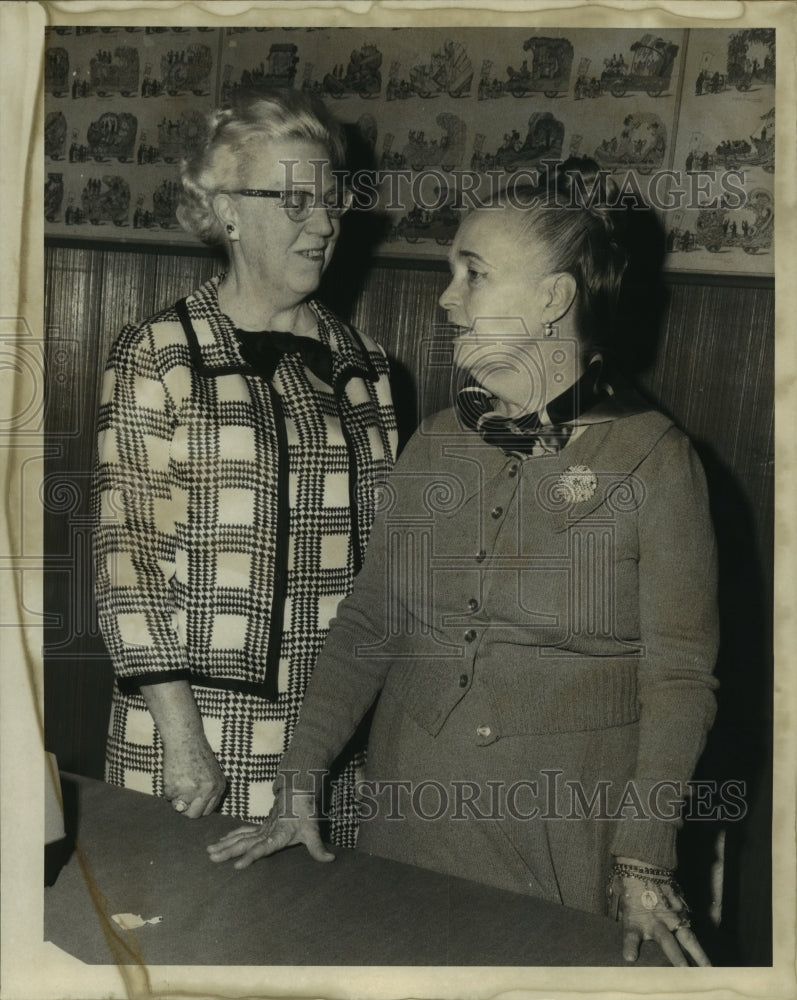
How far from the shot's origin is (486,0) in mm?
1490

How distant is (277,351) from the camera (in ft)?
4.95

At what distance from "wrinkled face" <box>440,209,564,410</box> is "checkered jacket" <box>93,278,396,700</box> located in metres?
0.25

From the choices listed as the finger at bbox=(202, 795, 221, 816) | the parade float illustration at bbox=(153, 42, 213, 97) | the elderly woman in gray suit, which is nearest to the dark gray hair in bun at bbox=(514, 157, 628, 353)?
the elderly woman in gray suit

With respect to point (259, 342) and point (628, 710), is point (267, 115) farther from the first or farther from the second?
point (628, 710)

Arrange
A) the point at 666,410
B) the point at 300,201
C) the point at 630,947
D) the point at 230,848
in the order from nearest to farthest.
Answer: the point at 630,947, the point at 230,848, the point at 300,201, the point at 666,410

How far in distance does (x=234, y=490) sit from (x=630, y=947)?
80cm

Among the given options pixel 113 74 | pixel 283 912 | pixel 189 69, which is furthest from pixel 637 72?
pixel 283 912

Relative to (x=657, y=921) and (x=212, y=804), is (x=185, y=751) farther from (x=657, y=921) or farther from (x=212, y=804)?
(x=657, y=921)

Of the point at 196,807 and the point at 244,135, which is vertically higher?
the point at 244,135

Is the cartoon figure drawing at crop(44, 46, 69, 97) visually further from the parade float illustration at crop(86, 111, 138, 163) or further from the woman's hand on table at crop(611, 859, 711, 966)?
the woman's hand on table at crop(611, 859, 711, 966)

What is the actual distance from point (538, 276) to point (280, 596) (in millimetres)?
582

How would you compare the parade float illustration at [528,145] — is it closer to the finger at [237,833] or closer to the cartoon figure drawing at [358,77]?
the cartoon figure drawing at [358,77]

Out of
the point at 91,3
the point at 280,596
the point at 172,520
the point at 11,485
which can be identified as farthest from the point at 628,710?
the point at 91,3

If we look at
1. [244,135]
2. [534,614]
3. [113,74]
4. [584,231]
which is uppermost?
[113,74]
